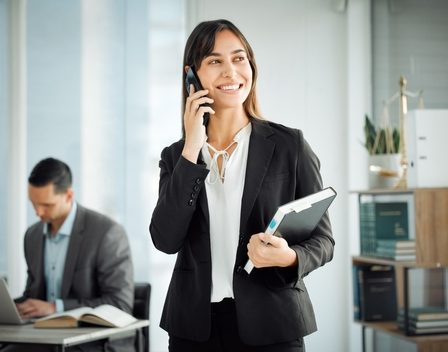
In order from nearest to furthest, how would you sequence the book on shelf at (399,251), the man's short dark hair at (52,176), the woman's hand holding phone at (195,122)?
the woman's hand holding phone at (195,122) → the book on shelf at (399,251) → the man's short dark hair at (52,176)

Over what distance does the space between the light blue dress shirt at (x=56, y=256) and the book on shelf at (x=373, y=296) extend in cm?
161

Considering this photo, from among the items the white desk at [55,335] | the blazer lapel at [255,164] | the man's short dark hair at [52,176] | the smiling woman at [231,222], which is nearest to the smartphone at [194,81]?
the smiling woman at [231,222]

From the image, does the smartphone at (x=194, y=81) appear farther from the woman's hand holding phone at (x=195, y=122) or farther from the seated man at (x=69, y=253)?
the seated man at (x=69, y=253)

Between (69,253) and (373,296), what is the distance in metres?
1.70

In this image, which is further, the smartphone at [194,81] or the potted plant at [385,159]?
the potted plant at [385,159]

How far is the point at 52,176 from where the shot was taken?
12.6 feet

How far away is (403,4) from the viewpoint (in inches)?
191

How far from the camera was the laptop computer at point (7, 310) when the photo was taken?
10.0ft

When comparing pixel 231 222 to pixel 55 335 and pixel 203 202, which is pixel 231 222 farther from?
pixel 55 335

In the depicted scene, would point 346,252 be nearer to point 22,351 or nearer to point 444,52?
point 444,52

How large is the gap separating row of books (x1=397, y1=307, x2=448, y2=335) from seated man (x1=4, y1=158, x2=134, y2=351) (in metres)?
1.44

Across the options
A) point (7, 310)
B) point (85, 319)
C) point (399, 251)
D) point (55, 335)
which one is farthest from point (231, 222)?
point (399, 251)

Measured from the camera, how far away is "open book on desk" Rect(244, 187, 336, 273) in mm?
1575

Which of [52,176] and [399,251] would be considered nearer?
[399,251]
